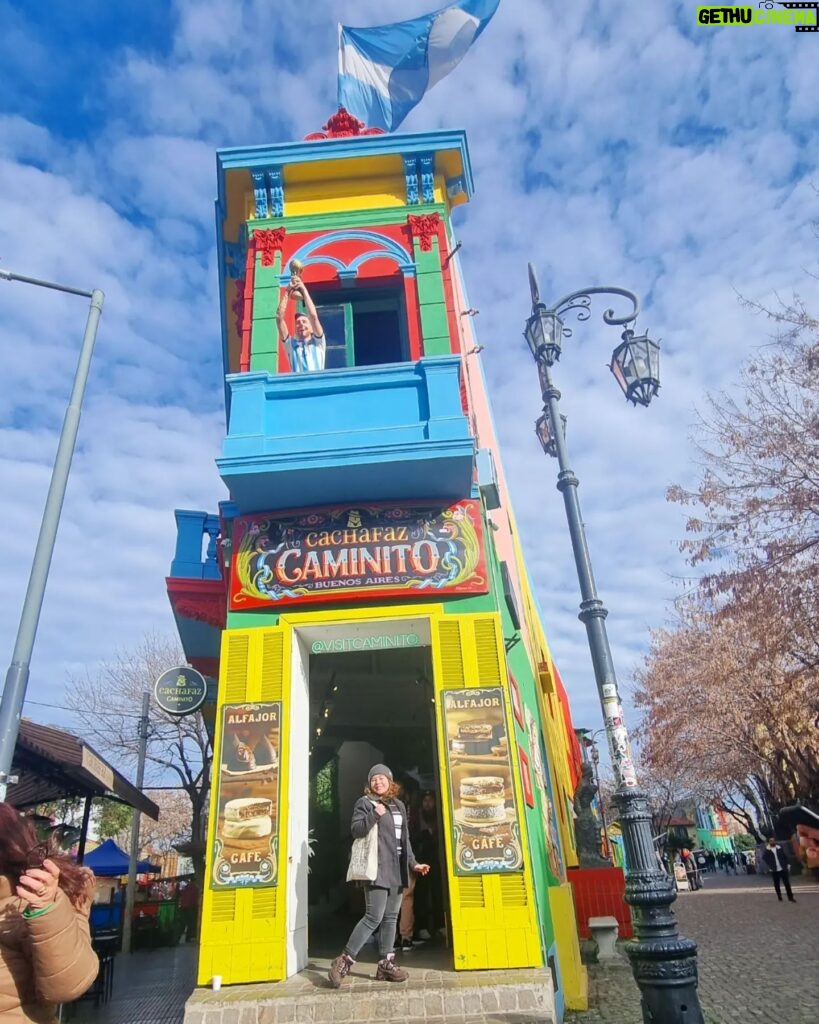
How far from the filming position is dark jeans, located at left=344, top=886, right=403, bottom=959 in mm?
6023

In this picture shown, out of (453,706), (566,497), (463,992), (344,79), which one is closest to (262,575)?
(453,706)

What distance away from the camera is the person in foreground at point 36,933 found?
2.39m

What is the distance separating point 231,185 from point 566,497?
22.6ft

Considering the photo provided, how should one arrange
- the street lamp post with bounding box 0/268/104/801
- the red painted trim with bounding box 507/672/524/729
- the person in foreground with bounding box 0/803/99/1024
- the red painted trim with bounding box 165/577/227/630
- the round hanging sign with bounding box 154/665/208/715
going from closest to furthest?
the person in foreground with bounding box 0/803/99/1024, the street lamp post with bounding box 0/268/104/801, the red painted trim with bounding box 507/672/524/729, the round hanging sign with bounding box 154/665/208/715, the red painted trim with bounding box 165/577/227/630

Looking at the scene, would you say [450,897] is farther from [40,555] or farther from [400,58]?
[400,58]

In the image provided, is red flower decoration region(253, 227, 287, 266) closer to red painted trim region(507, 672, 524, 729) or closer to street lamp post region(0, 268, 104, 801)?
street lamp post region(0, 268, 104, 801)

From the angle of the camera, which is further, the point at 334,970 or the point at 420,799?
the point at 420,799

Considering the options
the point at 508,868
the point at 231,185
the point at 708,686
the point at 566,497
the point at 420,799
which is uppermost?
the point at 231,185

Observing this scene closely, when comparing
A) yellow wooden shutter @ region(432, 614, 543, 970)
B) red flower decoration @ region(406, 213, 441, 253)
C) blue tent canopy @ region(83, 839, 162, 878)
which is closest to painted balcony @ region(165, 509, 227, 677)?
yellow wooden shutter @ region(432, 614, 543, 970)

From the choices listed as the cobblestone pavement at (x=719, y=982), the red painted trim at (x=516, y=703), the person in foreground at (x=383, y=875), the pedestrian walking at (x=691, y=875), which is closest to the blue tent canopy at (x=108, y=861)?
the cobblestone pavement at (x=719, y=982)

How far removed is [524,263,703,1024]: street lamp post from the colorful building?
127cm

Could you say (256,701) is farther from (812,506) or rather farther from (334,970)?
(812,506)

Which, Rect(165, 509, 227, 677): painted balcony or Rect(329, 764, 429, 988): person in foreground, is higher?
Rect(165, 509, 227, 677): painted balcony

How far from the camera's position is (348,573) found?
777 cm
